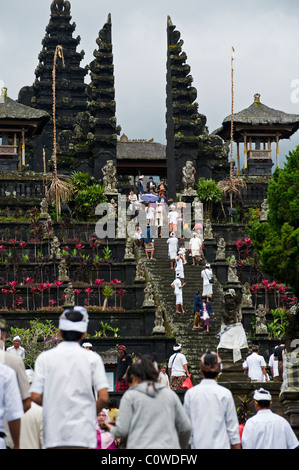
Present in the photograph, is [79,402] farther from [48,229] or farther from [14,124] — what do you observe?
[14,124]

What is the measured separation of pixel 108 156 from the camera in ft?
149

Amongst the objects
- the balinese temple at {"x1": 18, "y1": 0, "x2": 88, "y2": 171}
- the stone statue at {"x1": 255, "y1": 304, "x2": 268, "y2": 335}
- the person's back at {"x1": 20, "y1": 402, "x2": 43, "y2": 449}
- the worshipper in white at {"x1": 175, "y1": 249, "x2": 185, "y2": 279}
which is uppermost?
the balinese temple at {"x1": 18, "y1": 0, "x2": 88, "y2": 171}

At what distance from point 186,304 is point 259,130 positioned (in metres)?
18.9

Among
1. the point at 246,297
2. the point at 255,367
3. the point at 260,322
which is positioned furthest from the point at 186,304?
the point at 255,367

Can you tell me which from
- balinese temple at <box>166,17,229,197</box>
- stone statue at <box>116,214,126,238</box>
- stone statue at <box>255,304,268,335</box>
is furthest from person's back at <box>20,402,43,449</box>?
balinese temple at <box>166,17,229,197</box>

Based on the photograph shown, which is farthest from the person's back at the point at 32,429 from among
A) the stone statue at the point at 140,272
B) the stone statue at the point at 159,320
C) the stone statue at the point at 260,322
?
the stone statue at the point at 140,272

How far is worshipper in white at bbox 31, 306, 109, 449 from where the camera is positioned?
380 inches

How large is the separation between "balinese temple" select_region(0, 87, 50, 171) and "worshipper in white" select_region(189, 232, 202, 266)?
13.8 metres

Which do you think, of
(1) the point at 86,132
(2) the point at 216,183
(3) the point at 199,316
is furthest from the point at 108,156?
(3) the point at 199,316

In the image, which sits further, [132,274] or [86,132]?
[86,132]

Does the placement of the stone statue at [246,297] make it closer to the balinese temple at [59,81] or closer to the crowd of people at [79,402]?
the crowd of people at [79,402]

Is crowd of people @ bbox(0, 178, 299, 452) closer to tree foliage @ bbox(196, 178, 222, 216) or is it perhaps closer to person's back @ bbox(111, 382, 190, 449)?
person's back @ bbox(111, 382, 190, 449)
